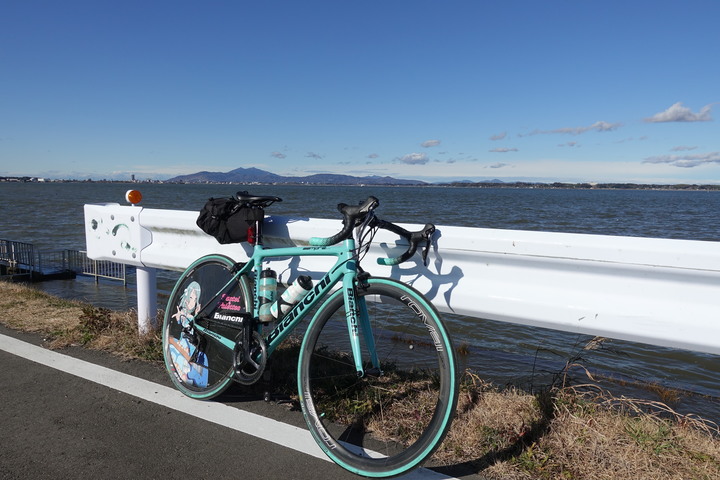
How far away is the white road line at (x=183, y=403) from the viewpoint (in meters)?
2.85

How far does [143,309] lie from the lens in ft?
15.1

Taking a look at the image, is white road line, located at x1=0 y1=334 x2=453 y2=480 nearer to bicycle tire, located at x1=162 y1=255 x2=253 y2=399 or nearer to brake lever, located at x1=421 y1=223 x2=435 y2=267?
bicycle tire, located at x1=162 y1=255 x2=253 y2=399

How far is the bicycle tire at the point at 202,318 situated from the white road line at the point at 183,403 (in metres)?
0.12

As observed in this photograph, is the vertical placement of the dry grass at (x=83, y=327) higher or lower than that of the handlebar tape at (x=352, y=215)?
lower

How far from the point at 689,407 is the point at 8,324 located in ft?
23.5

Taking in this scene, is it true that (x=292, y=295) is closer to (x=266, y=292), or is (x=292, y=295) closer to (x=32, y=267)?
(x=266, y=292)

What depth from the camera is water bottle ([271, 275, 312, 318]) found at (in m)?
3.05

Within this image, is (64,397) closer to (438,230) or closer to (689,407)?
(438,230)

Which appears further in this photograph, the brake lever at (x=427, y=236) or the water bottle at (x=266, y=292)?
the water bottle at (x=266, y=292)

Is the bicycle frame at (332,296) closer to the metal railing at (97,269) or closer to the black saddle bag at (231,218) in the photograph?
the black saddle bag at (231,218)

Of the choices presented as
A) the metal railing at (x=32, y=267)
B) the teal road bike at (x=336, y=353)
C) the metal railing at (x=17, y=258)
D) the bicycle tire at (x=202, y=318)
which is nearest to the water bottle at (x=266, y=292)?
the teal road bike at (x=336, y=353)

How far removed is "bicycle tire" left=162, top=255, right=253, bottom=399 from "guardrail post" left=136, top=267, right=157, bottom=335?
695mm

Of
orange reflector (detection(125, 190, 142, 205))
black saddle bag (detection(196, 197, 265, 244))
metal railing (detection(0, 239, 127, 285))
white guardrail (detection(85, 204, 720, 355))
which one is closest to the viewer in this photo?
white guardrail (detection(85, 204, 720, 355))

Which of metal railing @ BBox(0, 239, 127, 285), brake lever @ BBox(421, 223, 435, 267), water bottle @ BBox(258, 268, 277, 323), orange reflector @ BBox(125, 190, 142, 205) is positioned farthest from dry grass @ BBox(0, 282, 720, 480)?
metal railing @ BBox(0, 239, 127, 285)
